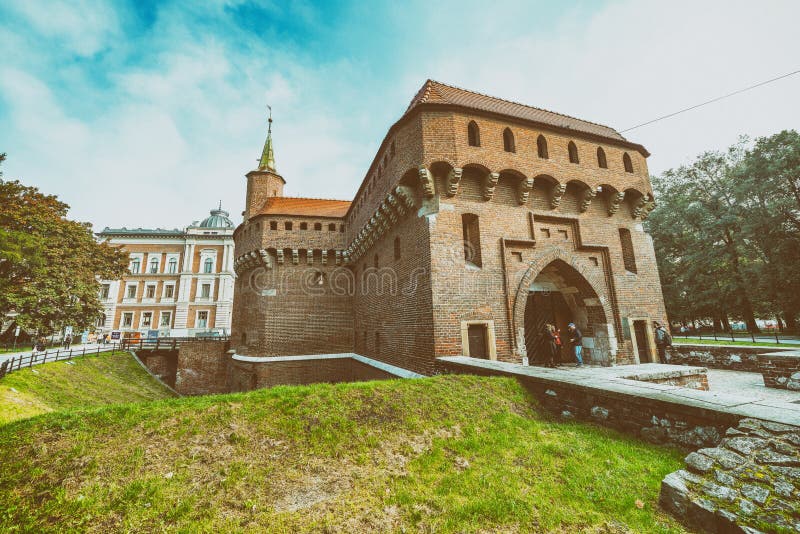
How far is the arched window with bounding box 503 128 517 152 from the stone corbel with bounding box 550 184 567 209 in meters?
2.14

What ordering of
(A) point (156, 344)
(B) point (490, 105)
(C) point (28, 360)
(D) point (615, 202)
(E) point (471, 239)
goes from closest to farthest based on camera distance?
(E) point (471, 239) → (B) point (490, 105) → (D) point (615, 202) → (C) point (28, 360) → (A) point (156, 344)

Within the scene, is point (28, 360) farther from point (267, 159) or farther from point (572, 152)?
point (572, 152)

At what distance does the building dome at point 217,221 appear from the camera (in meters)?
41.8

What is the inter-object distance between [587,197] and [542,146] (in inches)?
98.8

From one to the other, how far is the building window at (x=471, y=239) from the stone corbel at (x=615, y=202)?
19.7 feet

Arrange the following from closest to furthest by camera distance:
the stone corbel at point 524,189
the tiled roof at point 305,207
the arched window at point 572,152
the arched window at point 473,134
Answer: the arched window at point 473,134, the stone corbel at point 524,189, the arched window at point 572,152, the tiled roof at point 305,207

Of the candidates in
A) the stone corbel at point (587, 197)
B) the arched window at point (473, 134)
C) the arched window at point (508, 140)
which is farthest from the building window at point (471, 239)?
the stone corbel at point (587, 197)

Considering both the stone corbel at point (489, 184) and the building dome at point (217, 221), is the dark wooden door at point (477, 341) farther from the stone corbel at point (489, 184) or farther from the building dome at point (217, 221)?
the building dome at point (217, 221)

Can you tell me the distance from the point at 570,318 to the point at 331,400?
1096cm

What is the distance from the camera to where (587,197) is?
40.1ft

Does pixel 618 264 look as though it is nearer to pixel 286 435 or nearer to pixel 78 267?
pixel 286 435

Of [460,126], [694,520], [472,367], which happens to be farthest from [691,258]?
[694,520]

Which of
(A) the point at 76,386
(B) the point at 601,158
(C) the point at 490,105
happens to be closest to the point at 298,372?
(A) the point at 76,386

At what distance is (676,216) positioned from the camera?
101 ft
